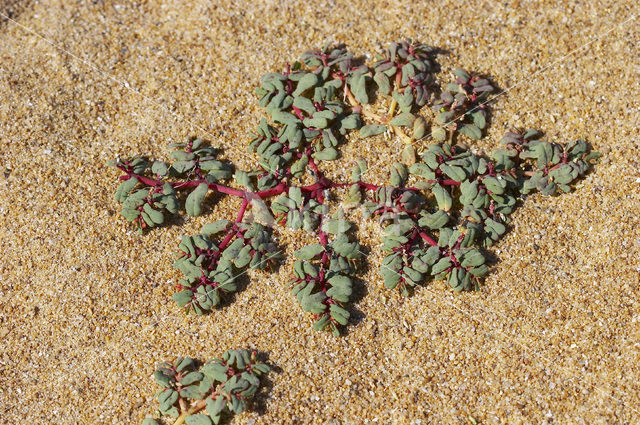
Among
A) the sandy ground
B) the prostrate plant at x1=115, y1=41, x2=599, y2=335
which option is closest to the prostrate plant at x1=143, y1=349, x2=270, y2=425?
the sandy ground

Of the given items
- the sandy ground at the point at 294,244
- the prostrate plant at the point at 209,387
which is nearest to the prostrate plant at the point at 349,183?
the sandy ground at the point at 294,244

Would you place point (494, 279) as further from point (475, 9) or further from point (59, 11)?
point (59, 11)

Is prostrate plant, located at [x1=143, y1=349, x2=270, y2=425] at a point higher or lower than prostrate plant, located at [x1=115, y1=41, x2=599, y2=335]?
lower

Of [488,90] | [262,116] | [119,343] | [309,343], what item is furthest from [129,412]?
[488,90]

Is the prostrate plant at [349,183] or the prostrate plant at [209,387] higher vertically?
the prostrate plant at [349,183]

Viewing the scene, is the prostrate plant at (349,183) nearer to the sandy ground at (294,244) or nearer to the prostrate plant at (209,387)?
the sandy ground at (294,244)

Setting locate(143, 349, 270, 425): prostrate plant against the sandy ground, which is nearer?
locate(143, 349, 270, 425): prostrate plant

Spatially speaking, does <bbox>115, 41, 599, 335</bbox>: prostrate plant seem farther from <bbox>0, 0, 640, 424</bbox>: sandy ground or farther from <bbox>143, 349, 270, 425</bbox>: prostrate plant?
<bbox>143, 349, 270, 425</bbox>: prostrate plant
